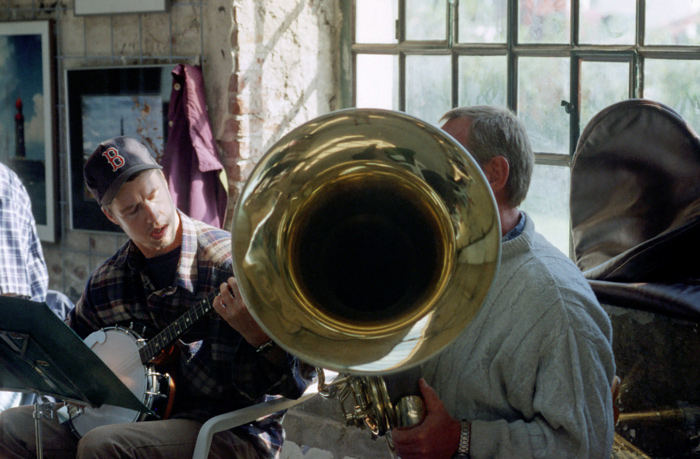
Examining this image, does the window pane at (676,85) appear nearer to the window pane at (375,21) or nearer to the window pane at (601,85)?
the window pane at (601,85)

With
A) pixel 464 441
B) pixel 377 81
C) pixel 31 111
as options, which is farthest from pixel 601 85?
pixel 31 111

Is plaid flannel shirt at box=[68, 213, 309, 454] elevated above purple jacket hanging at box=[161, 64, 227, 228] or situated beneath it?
situated beneath

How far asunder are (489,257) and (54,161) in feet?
8.48

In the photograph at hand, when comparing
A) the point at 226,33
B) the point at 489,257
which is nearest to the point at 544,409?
the point at 489,257

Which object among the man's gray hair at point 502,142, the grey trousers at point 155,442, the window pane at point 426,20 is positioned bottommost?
the grey trousers at point 155,442

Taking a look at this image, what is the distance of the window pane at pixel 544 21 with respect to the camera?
2.43 metres

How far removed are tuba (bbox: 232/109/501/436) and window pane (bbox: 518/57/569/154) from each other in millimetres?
1188

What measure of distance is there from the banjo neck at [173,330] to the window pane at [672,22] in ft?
4.52

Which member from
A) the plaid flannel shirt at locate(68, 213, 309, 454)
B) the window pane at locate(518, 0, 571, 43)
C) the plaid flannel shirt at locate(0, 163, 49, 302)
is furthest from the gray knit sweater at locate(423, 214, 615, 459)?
the plaid flannel shirt at locate(0, 163, 49, 302)

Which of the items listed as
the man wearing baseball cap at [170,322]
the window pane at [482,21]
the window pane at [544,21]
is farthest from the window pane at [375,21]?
the man wearing baseball cap at [170,322]

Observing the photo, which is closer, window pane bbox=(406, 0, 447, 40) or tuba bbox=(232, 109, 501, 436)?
tuba bbox=(232, 109, 501, 436)

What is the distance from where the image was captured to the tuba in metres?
1.37

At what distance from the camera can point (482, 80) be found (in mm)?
2658

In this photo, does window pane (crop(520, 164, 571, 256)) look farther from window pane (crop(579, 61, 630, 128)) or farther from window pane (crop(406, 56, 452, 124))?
window pane (crop(406, 56, 452, 124))
